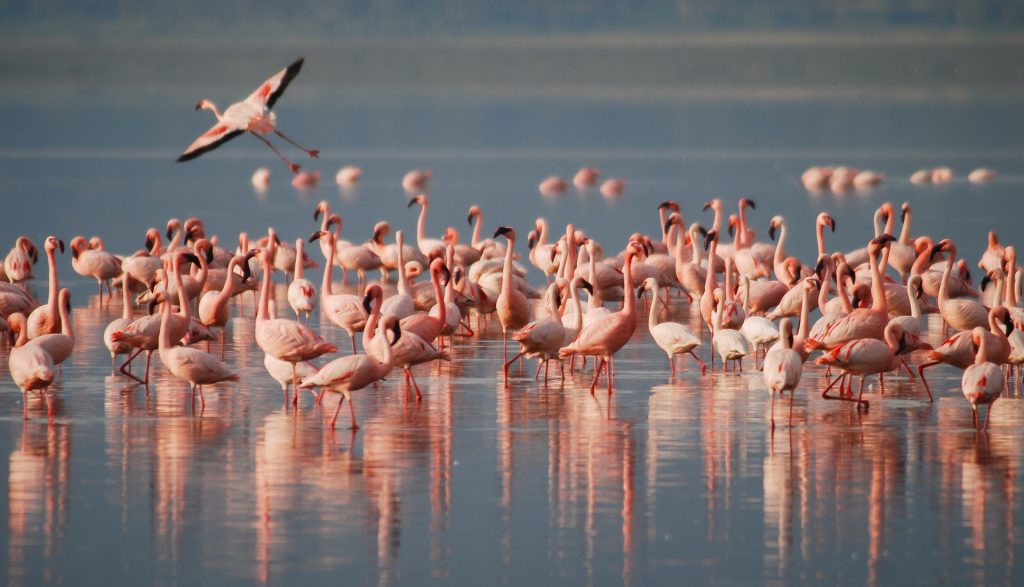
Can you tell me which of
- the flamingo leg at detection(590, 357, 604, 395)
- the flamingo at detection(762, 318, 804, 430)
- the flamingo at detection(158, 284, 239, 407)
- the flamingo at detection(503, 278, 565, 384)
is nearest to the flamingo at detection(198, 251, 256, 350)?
the flamingo at detection(503, 278, 565, 384)

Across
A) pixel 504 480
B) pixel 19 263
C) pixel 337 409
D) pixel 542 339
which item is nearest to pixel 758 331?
pixel 542 339

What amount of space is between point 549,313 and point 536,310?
A: 355 centimetres

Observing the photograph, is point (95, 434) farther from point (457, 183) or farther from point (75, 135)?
point (75, 135)

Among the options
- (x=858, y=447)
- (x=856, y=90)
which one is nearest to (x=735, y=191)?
(x=858, y=447)

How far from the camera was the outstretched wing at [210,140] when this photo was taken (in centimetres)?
1509

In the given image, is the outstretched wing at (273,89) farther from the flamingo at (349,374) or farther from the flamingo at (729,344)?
the flamingo at (349,374)

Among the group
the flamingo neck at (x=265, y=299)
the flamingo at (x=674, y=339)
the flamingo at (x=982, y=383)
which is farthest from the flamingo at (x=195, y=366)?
the flamingo at (x=982, y=383)

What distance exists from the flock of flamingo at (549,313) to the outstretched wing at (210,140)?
83cm

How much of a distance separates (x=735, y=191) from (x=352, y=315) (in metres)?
22.7

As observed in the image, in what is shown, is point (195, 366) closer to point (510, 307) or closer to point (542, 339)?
point (542, 339)

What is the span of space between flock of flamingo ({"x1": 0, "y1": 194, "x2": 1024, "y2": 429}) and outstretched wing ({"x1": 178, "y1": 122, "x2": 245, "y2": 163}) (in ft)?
2.71

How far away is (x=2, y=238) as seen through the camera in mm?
23109

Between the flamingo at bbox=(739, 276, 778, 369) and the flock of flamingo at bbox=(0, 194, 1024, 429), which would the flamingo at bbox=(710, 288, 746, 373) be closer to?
the flock of flamingo at bbox=(0, 194, 1024, 429)

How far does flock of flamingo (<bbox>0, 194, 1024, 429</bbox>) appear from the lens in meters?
10.7
